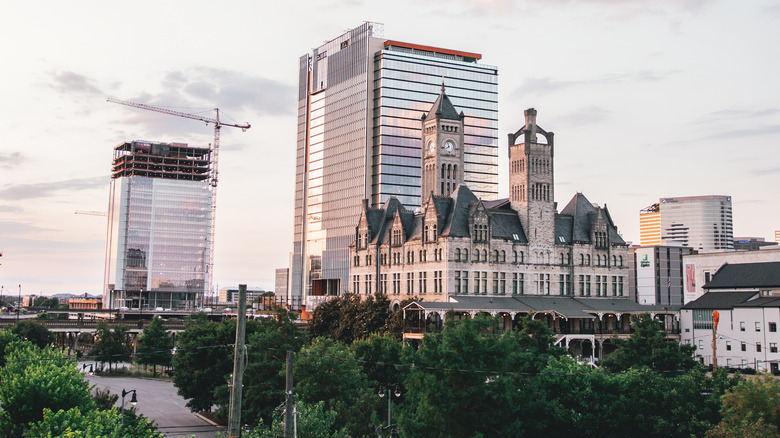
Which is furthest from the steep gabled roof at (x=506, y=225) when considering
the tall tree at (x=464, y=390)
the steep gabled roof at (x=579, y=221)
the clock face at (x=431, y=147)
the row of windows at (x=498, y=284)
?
the tall tree at (x=464, y=390)

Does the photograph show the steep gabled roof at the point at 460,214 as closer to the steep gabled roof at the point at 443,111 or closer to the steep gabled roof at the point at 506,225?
the steep gabled roof at the point at 506,225

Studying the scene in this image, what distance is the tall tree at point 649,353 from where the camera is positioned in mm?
77500

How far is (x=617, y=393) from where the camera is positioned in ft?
194

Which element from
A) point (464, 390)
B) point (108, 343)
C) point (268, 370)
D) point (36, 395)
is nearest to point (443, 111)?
point (108, 343)

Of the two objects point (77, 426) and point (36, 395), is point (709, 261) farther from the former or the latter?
point (77, 426)

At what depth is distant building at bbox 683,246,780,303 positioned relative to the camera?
146875 mm

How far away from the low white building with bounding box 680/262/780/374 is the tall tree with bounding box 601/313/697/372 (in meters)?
25.2

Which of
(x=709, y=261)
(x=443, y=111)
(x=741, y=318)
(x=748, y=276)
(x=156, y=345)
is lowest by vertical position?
(x=156, y=345)

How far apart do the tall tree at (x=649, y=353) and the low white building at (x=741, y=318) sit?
992 inches

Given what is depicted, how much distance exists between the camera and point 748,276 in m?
118

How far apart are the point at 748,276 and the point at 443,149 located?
60.5m

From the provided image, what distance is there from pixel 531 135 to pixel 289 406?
9180 centimetres

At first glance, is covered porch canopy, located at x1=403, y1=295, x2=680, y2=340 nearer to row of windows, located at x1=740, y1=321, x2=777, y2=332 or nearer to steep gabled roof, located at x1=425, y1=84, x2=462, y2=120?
row of windows, located at x1=740, y1=321, x2=777, y2=332

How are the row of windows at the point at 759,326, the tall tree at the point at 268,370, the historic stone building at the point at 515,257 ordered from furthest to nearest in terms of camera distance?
the historic stone building at the point at 515,257
the row of windows at the point at 759,326
the tall tree at the point at 268,370
